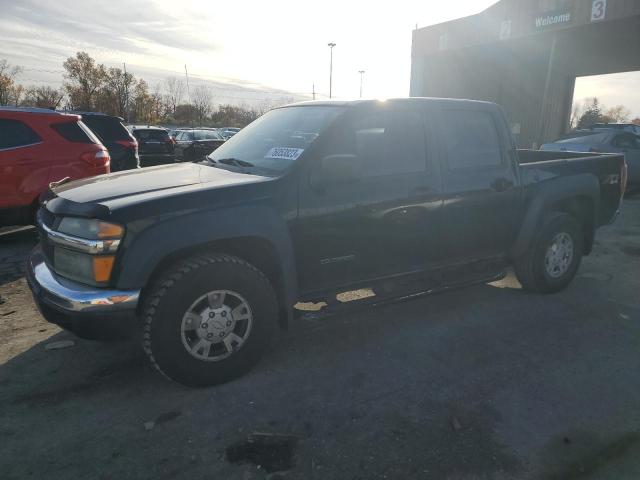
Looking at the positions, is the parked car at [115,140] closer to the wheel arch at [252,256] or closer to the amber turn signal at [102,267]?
the wheel arch at [252,256]

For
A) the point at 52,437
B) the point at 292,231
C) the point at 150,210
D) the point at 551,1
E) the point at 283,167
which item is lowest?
the point at 52,437

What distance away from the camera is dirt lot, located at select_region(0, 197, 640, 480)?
8.16ft

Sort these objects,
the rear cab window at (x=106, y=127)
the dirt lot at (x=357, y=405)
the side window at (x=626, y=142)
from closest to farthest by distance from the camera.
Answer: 1. the dirt lot at (x=357, y=405)
2. the rear cab window at (x=106, y=127)
3. the side window at (x=626, y=142)

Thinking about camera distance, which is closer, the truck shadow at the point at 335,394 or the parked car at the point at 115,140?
the truck shadow at the point at 335,394

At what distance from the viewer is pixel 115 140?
10.7 meters

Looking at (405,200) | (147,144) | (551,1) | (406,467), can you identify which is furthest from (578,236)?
(551,1)

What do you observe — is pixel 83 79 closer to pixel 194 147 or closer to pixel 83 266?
pixel 194 147

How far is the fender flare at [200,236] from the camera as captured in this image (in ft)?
9.11

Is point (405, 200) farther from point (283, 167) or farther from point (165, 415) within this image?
point (165, 415)

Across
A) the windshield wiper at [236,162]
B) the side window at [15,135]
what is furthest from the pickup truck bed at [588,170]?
the side window at [15,135]

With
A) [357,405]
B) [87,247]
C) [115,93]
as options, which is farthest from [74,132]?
[115,93]

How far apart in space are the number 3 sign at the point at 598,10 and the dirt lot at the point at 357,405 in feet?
59.8

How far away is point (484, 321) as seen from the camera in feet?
14.3

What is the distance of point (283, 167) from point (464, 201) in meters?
1.67
